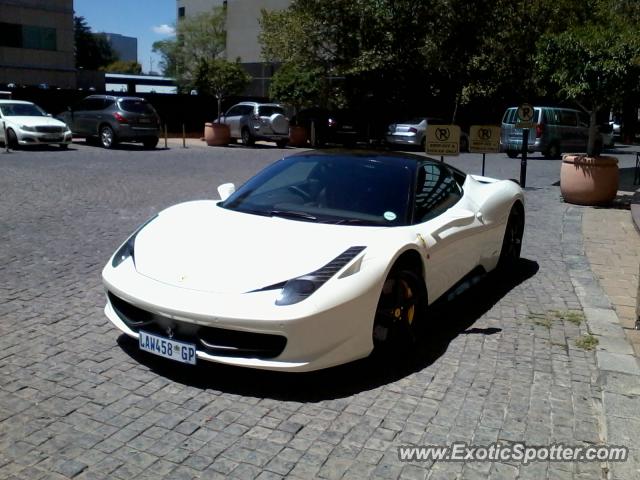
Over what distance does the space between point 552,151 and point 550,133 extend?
69 centimetres

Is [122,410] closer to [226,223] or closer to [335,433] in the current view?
[335,433]

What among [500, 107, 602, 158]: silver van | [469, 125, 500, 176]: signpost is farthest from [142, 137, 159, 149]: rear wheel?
[469, 125, 500, 176]: signpost

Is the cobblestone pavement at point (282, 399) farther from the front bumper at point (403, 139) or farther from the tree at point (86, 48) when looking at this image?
the tree at point (86, 48)

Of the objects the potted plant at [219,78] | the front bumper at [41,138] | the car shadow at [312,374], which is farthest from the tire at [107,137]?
the car shadow at [312,374]

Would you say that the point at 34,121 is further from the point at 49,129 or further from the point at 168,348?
the point at 168,348

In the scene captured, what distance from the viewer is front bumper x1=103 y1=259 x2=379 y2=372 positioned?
3.80m

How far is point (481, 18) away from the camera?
26.5 meters

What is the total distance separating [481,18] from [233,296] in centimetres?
Answer: 2525

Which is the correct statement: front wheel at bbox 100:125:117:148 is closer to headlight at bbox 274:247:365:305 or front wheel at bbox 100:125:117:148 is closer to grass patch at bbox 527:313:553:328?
grass patch at bbox 527:313:553:328

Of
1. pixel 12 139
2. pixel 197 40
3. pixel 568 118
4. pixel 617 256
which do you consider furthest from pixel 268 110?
pixel 197 40

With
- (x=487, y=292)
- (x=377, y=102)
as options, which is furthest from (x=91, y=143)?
(x=487, y=292)

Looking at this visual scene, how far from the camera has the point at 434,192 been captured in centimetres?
552

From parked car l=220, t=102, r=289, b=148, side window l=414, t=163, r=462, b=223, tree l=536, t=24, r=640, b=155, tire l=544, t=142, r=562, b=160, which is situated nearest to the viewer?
side window l=414, t=163, r=462, b=223

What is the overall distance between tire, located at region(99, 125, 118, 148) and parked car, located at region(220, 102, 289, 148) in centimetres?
559
